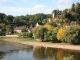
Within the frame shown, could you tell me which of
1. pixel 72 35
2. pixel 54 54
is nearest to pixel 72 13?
pixel 72 35

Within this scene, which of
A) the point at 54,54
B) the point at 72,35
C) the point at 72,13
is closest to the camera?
the point at 54,54

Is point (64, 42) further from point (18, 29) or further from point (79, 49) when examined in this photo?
point (18, 29)

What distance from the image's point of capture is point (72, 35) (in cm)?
8688

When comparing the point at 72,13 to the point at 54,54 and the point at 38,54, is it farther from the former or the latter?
the point at 38,54

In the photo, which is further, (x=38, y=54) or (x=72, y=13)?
(x=72, y=13)

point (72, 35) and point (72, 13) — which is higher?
point (72, 13)

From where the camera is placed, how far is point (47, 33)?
99938 mm

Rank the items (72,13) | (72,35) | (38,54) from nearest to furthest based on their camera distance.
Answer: (38,54) < (72,35) < (72,13)

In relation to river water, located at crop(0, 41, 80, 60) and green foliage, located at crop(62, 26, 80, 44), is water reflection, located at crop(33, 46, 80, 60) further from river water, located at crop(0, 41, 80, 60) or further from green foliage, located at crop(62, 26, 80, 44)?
green foliage, located at crop(62, 26, 80, 44)

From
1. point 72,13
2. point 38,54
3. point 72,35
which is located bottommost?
point 38,54

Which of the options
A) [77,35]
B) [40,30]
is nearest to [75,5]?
[40,30]

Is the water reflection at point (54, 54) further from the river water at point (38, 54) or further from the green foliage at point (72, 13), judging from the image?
the green foliage at point (72, 13)

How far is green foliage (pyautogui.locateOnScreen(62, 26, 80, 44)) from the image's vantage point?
283ft

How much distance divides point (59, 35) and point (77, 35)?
374 inches
